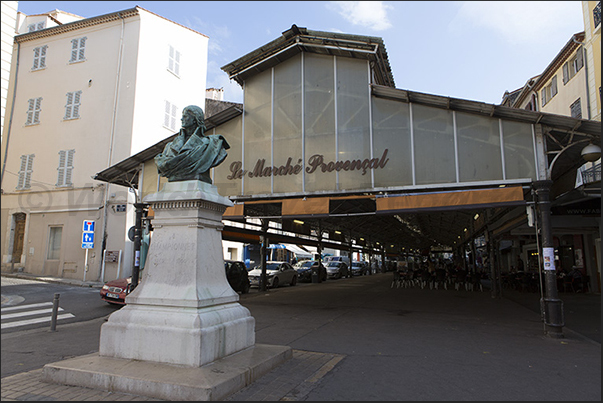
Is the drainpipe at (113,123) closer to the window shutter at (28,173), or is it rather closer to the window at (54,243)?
the window at (54,243)

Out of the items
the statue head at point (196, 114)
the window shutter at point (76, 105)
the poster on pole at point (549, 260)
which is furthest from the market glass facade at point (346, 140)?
the window shutter at point (76, 105)

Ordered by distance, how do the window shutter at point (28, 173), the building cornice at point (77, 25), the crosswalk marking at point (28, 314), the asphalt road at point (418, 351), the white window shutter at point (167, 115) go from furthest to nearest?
the white window shutter at point (167, 115)
the window shutter at point (28, 173)
the building cornice at point (77, 25)
the crosswalk marking at point (28, 314)
the asphalt road at point (418, 351)

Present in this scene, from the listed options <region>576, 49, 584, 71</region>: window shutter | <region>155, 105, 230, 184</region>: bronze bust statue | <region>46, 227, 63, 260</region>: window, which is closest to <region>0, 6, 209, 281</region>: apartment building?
<region>46, 227, 63, 260</region>: window

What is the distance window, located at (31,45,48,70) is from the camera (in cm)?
2489

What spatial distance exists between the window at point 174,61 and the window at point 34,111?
8210 mm

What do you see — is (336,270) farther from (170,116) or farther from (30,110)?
(30,110)

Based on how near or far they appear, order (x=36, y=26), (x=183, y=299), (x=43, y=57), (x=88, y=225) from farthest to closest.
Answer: (x=36, y=26)
(x=43, y=57)
(x=88, y=225)
(x=183, y=299)

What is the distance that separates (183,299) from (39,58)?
87.2ft

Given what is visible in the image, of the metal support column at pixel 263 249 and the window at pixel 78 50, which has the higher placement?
the window at pixel 78 50

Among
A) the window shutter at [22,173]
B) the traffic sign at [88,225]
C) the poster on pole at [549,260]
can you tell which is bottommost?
the poster on pole at [549,260]

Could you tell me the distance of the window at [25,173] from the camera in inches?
950

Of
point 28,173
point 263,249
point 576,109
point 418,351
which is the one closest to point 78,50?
point 28,173

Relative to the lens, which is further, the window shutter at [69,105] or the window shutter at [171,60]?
the window shutter at [171,60]

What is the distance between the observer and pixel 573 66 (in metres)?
24.3
